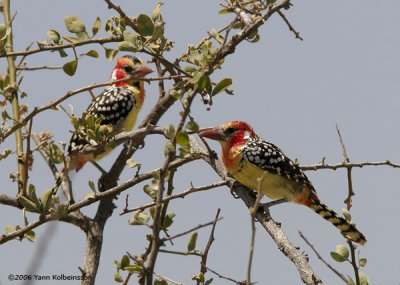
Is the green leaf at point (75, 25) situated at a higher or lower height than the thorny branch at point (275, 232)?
higher

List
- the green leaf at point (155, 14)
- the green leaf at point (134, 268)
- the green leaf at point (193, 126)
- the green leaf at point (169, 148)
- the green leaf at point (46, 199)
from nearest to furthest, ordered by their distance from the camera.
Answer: the green leaf at point (169, 148) → the green leaf at point (193, 126) → the green leaf at point (134, 268) → the green leaf at point (46, 199) → the green leaf at point (155, 14)

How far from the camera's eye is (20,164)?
3553 mm

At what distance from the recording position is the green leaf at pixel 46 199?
317 centimetres

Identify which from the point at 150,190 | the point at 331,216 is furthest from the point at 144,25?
the point at 331,216

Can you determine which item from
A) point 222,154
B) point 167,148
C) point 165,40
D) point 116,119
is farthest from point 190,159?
point 116,119

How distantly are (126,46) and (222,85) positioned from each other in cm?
54

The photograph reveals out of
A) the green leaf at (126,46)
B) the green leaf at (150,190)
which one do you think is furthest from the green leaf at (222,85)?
the green leaf at (150,190)

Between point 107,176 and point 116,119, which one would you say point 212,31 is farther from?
point 116,119

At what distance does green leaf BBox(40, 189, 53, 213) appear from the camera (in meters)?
3.17

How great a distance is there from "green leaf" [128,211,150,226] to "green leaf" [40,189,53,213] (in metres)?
0.38

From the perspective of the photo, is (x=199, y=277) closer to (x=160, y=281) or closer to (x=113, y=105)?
(x=160, y=281)

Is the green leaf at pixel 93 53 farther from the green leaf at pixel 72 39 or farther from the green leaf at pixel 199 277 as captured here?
the green leaf at pixel 199 277

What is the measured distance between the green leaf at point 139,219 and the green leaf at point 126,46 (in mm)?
740

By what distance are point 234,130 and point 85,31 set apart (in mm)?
2078
